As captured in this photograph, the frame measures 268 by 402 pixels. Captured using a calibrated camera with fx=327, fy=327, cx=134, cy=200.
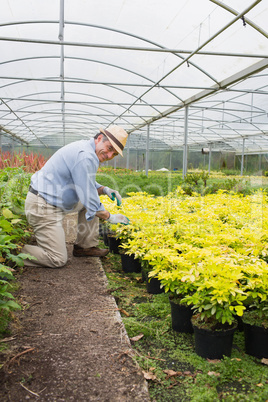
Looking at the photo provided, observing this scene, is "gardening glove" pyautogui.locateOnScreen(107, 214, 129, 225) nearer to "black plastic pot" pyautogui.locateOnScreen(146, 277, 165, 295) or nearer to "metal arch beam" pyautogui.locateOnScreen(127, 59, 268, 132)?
"black plastic pot" pyautogui.locateOnScreen(146, 277, 165, 295)

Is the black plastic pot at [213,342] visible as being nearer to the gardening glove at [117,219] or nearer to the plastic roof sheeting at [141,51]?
the gardening glove at [117,219]

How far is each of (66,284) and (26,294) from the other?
1.24 feet

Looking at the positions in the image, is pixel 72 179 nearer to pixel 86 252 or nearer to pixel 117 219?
pixel 117 219

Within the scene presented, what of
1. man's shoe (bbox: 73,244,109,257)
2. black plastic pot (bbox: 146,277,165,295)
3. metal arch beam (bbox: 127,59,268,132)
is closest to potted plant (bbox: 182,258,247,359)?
black plastic pot (bbox: 146,277,165,295)

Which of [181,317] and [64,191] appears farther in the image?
[64,191]

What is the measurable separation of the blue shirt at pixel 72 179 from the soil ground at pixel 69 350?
2.75ft

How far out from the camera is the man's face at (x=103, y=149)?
10.5ft

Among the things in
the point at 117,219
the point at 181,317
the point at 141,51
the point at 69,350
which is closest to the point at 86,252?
the point at 117,219

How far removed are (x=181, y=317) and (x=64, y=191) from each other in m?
1.77

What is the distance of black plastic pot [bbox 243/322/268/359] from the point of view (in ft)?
6.54

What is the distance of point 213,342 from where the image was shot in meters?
1.94

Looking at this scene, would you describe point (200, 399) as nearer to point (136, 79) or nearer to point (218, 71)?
point (218, 71)

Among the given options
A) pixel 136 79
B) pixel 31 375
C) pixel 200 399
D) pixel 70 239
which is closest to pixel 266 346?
pixel 200 399

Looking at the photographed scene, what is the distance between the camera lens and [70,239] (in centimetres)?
475
